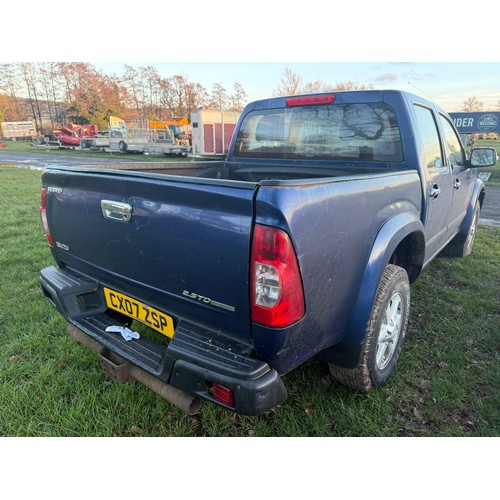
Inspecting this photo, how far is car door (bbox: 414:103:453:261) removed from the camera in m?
2.95

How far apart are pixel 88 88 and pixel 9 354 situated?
129 feet

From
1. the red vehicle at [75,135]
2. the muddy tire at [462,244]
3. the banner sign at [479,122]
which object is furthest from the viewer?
the red vehicle at [75,135]

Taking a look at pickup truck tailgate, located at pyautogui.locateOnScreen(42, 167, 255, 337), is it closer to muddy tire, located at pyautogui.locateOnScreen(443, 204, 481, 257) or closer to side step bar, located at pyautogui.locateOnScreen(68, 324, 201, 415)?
side step bar, located at pyautogui.locateOnScreen(68, 324, 201, 415)

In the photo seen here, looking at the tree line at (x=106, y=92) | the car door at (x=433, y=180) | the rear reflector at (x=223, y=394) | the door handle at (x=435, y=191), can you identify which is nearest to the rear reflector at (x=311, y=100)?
the car door at (x=433, y=180)

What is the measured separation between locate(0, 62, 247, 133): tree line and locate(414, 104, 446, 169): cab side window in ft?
106

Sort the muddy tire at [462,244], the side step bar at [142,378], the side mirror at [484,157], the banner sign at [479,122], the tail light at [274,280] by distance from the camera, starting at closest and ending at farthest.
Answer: the tail light at [274,280]
the side step bar at [142,378]
the side mirror at [484,157]
the muddy tire at [462,244]
the banner sign at [479,122]

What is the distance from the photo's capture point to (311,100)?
3.23 m

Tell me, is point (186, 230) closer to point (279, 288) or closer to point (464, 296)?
point (279, 288)

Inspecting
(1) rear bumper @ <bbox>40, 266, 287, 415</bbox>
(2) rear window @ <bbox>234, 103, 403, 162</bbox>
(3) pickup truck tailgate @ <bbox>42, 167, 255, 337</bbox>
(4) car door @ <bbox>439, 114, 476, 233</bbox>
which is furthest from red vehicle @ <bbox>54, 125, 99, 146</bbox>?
(1) rear bumper @ <bbox>40, 266, 287, 415</bbox>

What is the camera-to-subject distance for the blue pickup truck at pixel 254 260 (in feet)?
5.19

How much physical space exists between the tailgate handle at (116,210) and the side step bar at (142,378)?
81cm

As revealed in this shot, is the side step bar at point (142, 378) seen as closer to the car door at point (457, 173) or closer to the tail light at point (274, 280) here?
the tail light at point (274, 280)

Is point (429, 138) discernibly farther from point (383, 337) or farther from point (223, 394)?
point (223, 394)

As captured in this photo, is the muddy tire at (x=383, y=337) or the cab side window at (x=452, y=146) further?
the cab side window at (x=452, y=146)
